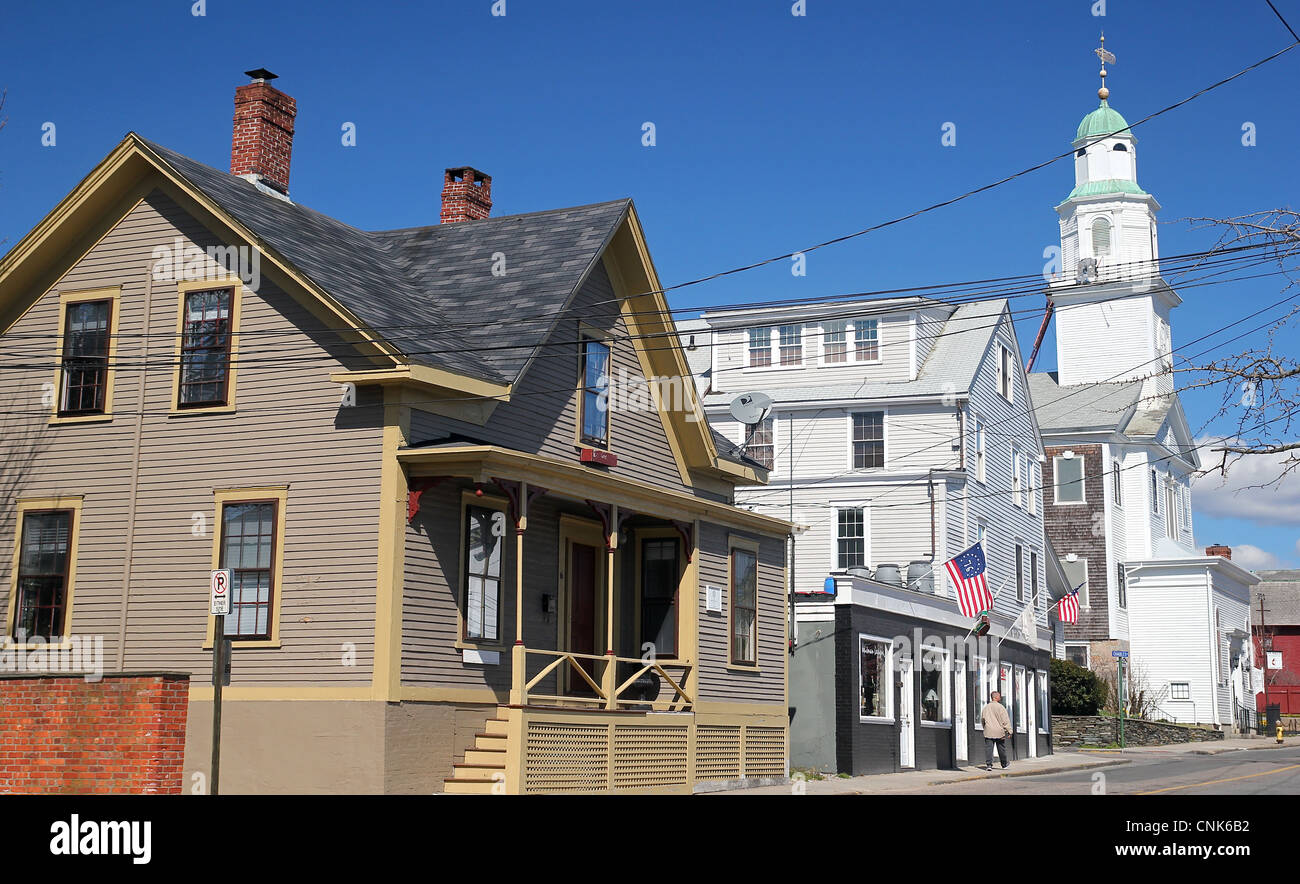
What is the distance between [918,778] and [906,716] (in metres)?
2.38

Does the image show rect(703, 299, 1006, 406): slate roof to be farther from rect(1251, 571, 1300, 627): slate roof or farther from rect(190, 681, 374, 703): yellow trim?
rect(1251, 571, 1300, 627): slate roof

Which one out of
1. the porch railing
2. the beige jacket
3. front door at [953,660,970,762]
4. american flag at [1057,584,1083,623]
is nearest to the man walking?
the beige jacket

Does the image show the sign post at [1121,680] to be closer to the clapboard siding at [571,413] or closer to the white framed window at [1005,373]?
the white framed window at [1005,373]

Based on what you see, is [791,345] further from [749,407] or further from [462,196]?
[462,196]

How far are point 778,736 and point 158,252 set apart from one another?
1334cm

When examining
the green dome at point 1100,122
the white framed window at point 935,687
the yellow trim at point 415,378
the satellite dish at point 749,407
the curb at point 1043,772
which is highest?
the green dome at point 1100,122

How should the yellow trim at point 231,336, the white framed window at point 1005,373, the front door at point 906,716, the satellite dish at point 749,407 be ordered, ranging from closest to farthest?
the yellow trim at point 231,336
the satellite dish at point 749,407
the front door at point 906,716
the white framed window at point 1005,373

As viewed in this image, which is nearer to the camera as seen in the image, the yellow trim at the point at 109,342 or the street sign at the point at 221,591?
the street sign at the point at 221,591

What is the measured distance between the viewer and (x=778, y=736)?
25281 mm

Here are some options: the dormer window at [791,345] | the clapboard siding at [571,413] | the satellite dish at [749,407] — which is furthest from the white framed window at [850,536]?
the clapboard siding at [571,413]

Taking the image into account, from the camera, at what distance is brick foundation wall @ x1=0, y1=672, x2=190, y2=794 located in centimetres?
1563

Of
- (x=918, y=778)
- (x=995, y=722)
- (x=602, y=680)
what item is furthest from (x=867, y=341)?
(x=602, y=680)

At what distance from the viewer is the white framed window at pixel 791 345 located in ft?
137

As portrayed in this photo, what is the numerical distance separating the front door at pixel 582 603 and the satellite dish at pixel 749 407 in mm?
7148
